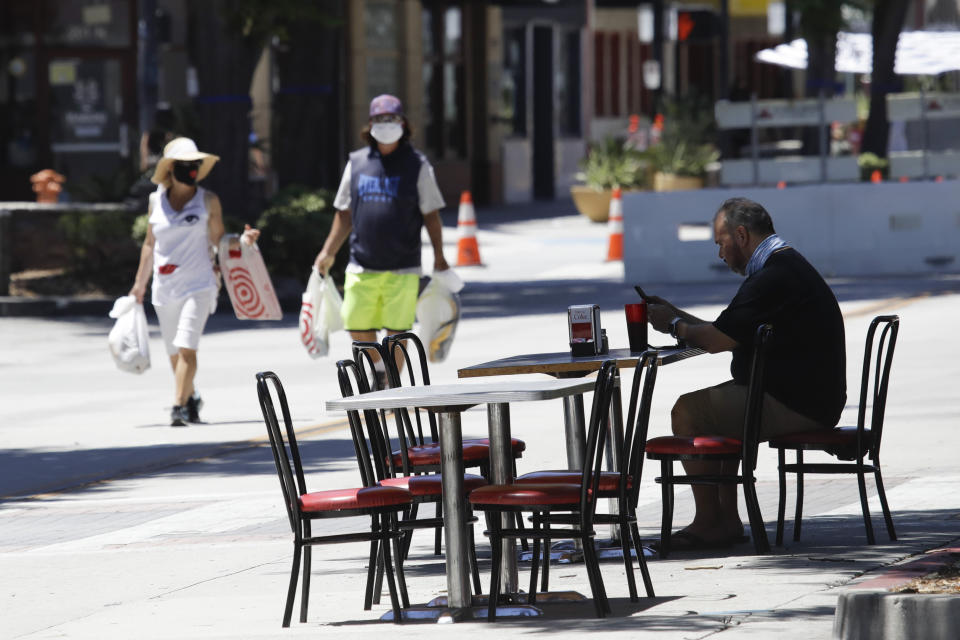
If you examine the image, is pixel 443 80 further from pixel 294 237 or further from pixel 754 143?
pixel 294 237

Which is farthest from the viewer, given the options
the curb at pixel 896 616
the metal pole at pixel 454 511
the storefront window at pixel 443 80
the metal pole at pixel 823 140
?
the storefront window at pixel 443 80

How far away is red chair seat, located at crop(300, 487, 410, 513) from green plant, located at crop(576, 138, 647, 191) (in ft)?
84.2

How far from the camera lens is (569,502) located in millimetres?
7012

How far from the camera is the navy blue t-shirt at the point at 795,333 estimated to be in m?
8.19

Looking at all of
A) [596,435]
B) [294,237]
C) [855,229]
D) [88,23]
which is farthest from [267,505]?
[88,23]

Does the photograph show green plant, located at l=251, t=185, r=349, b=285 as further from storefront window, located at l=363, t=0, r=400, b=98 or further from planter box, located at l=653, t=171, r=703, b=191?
planter box, located at l=653, t=171, r=703, b=191

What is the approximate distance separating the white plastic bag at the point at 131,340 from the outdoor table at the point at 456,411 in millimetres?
5893

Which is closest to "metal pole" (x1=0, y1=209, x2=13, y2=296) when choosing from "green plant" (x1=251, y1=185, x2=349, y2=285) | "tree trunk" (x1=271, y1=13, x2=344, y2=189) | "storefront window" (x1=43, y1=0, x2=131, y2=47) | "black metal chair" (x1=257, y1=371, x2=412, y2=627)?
"green plant" (x1=251, y1=185, x2=349, y2=285)

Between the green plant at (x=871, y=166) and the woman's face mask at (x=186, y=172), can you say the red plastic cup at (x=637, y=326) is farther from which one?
the green plant at (x=871, y=166)

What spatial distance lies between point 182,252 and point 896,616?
7.70 meters

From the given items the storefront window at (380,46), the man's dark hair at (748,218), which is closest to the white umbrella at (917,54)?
the storefront window at (380,46)

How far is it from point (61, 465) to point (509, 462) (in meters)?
4.87

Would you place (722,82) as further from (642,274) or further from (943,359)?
(943,359)

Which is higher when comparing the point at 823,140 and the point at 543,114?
the point at 543,114
